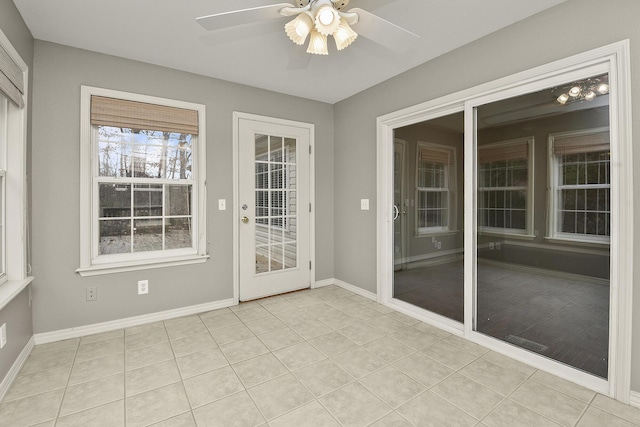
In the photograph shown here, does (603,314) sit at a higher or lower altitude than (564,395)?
higher

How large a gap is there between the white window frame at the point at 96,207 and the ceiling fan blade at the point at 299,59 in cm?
105

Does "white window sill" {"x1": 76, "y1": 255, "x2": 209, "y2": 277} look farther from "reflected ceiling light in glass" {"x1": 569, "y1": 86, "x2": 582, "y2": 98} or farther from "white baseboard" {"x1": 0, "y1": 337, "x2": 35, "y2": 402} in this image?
"reflected ceiling light in glass" {"x1": 569, "y1": 86, "x2": 582, "y2": 98}

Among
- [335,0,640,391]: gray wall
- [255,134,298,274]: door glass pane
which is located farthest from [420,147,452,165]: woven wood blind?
[255,134,298,274]: door glass pane

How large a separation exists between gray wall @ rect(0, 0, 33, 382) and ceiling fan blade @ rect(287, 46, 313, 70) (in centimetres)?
191

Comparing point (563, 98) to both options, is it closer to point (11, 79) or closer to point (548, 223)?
point (548, 223)

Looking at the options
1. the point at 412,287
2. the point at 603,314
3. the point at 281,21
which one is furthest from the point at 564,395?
the point at 281,21

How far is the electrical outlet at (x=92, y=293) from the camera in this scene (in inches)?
105

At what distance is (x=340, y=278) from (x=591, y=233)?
8.87 ft

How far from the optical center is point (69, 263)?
8.54 feet

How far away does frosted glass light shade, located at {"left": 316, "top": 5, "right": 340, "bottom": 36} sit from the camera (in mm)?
1592

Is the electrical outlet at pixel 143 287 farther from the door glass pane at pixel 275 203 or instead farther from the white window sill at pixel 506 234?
the white window sill at pixel 506 234

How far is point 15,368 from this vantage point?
2.05 metres

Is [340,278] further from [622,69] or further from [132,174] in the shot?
[622,69]

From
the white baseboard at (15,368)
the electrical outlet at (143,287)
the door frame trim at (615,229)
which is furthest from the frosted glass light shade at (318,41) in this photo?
the white baseboard at (15,368)
